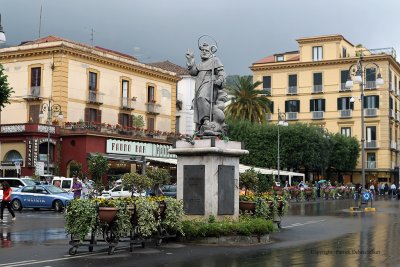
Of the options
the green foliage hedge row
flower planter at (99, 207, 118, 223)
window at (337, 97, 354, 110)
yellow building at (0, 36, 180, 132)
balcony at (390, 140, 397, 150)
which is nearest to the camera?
flower planter at (99, 207, 118, 223)

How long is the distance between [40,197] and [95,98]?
793 inches

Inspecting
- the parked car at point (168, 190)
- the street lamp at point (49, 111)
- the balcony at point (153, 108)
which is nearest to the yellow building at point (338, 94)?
the balcony at point (153, 108)

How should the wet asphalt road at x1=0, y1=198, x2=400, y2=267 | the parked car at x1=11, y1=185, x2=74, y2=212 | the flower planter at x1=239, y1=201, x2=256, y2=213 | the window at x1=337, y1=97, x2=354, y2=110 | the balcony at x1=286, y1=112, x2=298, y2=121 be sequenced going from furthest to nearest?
the balcony at x1=286, y1=112, x2=298, y2=121, the window at x1=337, y1=97, x2=354, y2=110, the parked car at x1=11, y1=185, x2=74, y2=212, the flower planter at x1=239, y1=201, x2=256, y2=213, the wet asphalt road at x1=0, y1=198, x2=400, y2=267

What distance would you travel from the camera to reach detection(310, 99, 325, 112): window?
7594 cm

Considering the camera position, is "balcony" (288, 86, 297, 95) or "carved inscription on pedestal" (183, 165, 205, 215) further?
"balcony" (288, 86, 297, 95)

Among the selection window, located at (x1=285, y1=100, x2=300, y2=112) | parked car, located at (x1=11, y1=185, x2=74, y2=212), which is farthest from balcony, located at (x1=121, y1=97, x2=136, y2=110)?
window, located at (x1=285, y1=100, x2=300, y2=112)

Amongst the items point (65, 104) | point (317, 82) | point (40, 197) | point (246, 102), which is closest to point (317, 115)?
point (317, 82)

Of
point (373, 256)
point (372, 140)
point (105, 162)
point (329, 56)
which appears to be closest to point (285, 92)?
point (329, 56)

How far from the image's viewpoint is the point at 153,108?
192ft

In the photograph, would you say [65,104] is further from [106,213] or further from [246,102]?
[106,213]

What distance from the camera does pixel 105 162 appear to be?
4419 cm

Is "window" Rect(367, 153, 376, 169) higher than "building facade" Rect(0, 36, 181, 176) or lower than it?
lower

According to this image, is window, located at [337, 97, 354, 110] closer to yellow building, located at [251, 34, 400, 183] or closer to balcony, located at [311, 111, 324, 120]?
yellow building, located at [251, 34, 400, 183]

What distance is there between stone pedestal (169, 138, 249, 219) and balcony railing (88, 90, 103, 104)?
119 feet
